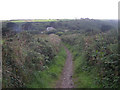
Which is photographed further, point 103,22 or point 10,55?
point 103,22

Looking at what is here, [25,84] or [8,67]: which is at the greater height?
[8,67]

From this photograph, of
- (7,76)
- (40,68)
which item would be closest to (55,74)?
(40,68)

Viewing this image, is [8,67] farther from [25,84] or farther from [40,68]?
[40,68]

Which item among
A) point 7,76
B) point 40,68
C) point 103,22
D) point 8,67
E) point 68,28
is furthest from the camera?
point 68,28

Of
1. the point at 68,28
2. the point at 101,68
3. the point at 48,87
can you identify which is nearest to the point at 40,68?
the point at 48,87

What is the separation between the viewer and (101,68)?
793 cm

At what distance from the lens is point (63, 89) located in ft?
24.1

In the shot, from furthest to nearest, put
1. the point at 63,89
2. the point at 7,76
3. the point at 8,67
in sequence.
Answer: the point at 63,89 < the point at 8,67 < the point at 7,76

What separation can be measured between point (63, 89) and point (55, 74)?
1.93 meters

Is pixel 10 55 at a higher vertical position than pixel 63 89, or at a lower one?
higher

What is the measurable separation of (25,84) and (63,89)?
222cm

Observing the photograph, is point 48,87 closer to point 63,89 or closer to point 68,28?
point 63,89

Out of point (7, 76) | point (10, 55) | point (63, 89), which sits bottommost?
point (63, 89)

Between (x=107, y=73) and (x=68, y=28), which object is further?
(x=68, y=28)
